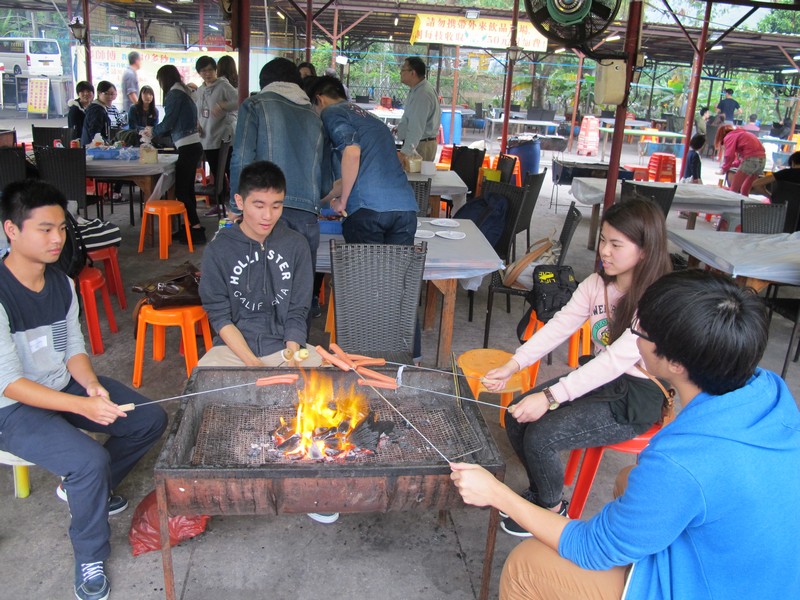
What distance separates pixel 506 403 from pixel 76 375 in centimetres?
194

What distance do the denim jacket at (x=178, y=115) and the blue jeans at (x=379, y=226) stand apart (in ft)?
10.6

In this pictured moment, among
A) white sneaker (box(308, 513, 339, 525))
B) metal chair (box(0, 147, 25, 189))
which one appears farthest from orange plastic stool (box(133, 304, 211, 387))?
metal chair (box(0, 147, 25, 189))

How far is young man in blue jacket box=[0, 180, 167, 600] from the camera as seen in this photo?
6.91 ft

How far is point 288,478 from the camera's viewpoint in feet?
5.85

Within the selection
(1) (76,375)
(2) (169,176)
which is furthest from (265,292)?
(2) (169,176)

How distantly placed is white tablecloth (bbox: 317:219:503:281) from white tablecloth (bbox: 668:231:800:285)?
62.6 inches

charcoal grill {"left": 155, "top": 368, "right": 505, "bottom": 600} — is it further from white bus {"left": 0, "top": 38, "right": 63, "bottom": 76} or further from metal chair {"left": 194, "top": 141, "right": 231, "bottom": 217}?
white bus {"left": 0, "top": 38, "right": 63, "bottom": 76}

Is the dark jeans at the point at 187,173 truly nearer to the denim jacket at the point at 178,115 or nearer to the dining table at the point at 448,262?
the denim jacket at the point at 178,115

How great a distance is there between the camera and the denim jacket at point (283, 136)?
12.1 feet

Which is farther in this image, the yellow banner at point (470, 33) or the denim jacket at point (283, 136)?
the yellow banner at point (470, 33)

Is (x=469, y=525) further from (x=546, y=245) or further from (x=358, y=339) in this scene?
(x=546, y=245)

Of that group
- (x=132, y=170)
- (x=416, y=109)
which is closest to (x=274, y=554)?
(x=132, y=170)

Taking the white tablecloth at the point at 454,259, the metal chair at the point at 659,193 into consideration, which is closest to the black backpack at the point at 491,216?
the white tablecloth at the point at 454,259

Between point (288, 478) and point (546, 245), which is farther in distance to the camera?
point (546, 245)
